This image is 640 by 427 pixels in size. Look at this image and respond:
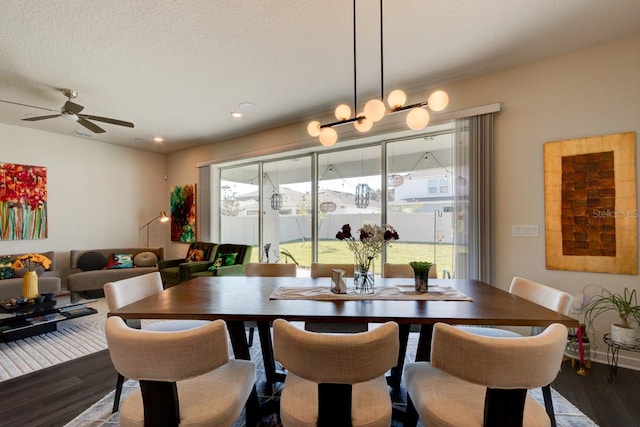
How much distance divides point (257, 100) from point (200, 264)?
2722mm

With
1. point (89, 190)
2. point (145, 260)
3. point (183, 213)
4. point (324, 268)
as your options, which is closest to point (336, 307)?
point (324, 268)

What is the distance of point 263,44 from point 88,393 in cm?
308

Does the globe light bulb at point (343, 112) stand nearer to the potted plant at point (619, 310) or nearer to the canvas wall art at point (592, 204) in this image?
the canvas wall art at point (592, 204)

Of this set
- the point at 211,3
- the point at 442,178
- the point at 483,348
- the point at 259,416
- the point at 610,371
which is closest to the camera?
the point at 483,348

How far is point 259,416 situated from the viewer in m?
1.83

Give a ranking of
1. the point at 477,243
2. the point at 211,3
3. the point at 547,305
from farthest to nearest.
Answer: the point at 477,243 → the point at 211,3 → the point at 547,305

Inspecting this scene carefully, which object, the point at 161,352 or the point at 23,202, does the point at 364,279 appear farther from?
the point at 23,202

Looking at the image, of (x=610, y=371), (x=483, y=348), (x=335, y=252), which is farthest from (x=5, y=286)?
(x=610, y=371)

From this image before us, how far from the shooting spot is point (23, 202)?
456 cm

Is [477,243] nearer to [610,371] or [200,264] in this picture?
[610,371]

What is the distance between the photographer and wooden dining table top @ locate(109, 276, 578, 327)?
1.42 meters

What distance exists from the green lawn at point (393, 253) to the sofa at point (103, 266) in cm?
192

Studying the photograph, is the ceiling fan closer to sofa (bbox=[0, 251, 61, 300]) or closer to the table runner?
sofa (bbox=[0, 251, 61, 300])

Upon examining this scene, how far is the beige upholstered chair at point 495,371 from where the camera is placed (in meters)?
1.00
